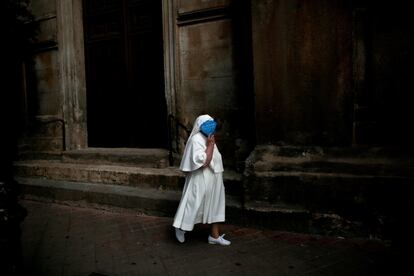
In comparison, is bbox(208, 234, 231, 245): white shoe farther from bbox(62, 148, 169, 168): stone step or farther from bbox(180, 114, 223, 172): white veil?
bbox(62, 148, 169, 168): stone step

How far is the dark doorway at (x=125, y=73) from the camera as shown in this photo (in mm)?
7152

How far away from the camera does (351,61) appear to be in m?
4.35

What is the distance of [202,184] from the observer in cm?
417

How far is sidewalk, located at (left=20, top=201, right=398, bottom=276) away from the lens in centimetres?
360

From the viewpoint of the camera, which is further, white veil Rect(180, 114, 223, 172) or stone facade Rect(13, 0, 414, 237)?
stone facade Rect(13, 0, 414, 237)

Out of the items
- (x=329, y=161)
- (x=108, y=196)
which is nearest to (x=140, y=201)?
(x=108, y=196)

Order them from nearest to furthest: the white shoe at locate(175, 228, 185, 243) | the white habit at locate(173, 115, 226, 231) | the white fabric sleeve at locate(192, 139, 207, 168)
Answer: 1. the white fabric sleeve at locate(192, 139, 207, 168)
2. the white habit at locate(173, 115, 226, 231)
3. the white shoe at locate(175, 228, 185, 243)

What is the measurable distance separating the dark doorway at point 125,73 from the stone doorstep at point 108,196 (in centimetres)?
147

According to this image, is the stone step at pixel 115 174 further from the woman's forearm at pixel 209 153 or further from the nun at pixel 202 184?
the woman's forearm at pixel 209 153

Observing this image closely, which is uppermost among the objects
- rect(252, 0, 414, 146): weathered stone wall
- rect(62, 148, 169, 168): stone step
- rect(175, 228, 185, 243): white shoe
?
rect(252, 0, 414, 146): weathered stone wall

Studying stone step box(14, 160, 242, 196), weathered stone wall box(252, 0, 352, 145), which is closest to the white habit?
weathered stone wall box(252, 0, 352, 145)

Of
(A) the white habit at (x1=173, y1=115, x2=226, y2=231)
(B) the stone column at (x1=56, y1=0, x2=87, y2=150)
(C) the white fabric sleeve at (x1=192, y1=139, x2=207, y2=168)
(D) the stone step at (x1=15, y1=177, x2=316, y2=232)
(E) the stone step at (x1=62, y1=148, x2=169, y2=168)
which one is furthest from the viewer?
(B) the stone column at (x1=56, y1=0, x2=87, y2=150)

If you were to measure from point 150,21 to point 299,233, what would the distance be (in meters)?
5.05

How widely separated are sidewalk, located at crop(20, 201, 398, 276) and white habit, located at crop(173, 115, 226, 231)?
0.36 meters
